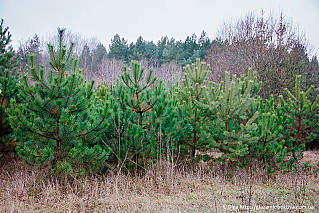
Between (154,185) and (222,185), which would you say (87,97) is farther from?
(222,185)

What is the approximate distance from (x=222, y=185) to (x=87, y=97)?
3.05 metres

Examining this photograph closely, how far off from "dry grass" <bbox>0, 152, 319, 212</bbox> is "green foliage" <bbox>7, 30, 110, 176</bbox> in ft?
1.37

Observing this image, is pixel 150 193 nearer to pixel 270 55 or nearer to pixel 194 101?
pixel 194 101

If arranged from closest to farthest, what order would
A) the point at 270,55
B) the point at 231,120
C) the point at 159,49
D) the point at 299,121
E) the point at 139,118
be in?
the point at 139,118
the point at 231,120
the point at 299,121
the point at 270,55
the point at 159,49

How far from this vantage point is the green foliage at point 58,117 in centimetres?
370

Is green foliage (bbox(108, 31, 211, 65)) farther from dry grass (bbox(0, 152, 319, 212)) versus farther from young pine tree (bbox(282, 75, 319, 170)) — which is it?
dry grass (bbox(0, 152, 319, 212))

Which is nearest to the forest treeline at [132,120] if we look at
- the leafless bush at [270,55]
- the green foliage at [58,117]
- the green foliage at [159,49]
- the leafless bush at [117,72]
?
the green foliage at [58,117]

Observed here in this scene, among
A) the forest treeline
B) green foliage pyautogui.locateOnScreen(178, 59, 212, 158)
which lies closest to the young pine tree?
the forest treeline

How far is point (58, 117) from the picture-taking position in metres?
3.96

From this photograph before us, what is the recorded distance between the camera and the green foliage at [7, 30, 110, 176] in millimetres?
3699

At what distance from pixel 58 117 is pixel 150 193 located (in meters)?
2.02

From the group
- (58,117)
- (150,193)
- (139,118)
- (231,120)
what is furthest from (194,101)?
(58,117)

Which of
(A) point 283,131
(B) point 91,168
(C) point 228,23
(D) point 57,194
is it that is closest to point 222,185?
(A) point 283,131

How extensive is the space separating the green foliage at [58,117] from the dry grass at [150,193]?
16.4 inches
